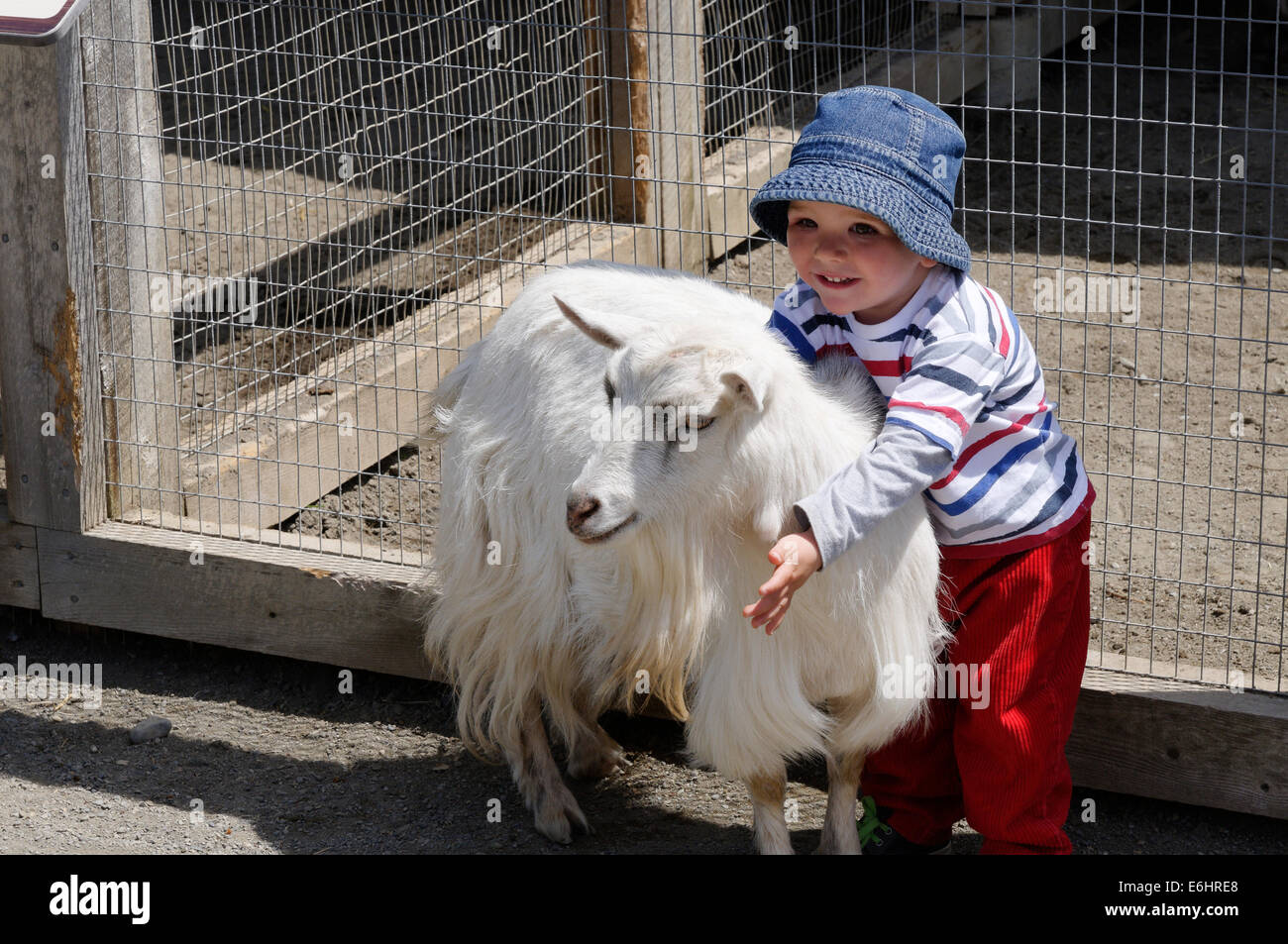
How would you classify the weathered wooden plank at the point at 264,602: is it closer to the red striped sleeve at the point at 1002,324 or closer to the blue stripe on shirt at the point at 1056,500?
the blue stripe on shirt at the point at 1056,500

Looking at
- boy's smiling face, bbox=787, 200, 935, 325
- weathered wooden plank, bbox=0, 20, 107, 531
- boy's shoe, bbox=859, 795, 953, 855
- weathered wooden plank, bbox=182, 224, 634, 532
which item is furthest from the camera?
weathered wooden plank, bbox=182, 224, 634, 532

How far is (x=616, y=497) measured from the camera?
2506 mm

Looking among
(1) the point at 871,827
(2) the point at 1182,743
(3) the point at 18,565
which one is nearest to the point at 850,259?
(1) the point at 871,827

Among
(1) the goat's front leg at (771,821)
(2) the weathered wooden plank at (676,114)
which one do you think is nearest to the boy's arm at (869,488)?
(1) the goat's front leg at (771,821)

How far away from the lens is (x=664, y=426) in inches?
99.8

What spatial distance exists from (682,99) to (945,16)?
10.1 feet

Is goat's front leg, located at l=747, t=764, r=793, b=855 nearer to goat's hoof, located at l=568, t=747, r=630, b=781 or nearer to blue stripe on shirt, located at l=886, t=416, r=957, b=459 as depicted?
goat's hoof, located at l=568, t=747, r=630, b=781

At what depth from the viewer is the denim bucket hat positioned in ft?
8.67

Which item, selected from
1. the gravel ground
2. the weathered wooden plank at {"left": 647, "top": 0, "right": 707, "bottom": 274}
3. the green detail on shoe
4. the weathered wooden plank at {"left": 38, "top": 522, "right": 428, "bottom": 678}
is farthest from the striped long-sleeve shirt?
the weathered wooden plank at {"left": 647, "top": 0, "right": 707, "bottom": 274}

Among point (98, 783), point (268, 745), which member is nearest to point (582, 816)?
point (268, 745)

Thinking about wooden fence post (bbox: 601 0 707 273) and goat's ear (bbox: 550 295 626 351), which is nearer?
goat's ear (bbox: 550 295 626 351)

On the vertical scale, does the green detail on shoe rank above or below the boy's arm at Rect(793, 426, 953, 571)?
below

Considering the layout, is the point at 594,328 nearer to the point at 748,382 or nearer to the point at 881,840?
the point at 748,382

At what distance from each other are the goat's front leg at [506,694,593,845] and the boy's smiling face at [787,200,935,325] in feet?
4.27
